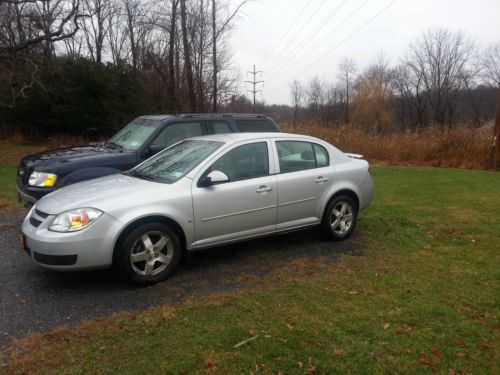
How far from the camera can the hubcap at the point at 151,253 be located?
4117 millimetres

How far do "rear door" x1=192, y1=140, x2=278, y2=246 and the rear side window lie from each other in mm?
2249

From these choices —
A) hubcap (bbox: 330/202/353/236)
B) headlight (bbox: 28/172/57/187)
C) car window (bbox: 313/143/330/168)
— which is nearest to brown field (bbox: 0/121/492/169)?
headlight (bbox: 28/172/57/187)

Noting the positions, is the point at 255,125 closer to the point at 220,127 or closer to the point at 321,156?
the point at 220,127

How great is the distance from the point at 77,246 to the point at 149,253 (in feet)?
2.29

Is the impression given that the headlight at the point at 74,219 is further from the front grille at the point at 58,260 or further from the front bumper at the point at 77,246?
the front grille at the point at 58,260

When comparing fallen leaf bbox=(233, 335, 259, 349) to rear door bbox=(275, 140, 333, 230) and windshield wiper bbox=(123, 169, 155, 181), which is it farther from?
windshield wiper bbox=(123, 169, 155, 181)

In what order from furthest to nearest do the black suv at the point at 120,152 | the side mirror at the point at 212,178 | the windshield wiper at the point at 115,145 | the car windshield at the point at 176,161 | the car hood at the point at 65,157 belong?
the windshield wiper at the point at 115,145
the car hood at the point at 65,157
the black suv at the point at 120,152
the car windshield at the point at 176,161
the side mirror at the point at 212,178

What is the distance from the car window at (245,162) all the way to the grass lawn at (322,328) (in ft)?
4.05

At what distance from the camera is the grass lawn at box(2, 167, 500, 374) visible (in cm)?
292

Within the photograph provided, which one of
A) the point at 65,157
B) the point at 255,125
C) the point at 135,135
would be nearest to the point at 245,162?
the point at 255,125

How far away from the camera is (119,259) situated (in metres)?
4.01

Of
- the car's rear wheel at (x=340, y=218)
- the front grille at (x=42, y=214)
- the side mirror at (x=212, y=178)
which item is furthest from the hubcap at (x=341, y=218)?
the front grille at (x=42, y=214)

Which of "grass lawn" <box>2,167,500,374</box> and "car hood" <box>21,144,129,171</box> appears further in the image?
"car hood" <box>21,144,129,171</box>

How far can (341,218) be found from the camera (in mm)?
5738
